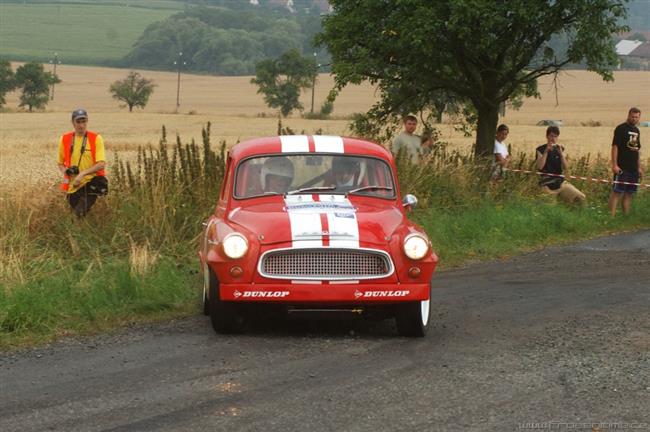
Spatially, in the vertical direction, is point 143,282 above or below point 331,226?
below

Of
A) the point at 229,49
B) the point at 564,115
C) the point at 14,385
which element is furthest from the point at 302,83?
the point at 14,385

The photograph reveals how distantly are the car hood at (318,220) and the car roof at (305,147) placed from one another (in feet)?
1.91

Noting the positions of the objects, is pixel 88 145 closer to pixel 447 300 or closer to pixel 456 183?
pixel 447 300

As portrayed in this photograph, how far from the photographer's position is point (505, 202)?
58.7 ft

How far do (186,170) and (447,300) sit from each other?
194 inches

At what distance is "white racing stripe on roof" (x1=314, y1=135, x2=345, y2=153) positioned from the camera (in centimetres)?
1003

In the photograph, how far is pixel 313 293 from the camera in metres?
8.48

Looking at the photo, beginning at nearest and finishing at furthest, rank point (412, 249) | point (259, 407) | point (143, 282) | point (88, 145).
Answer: point (259, 407) → point (412, 249) → point (143, 282) → point (88, 145)

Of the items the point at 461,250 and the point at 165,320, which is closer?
the point at 165,320

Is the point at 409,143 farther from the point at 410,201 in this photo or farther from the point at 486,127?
the point at 410,201

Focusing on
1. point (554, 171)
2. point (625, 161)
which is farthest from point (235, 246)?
point (554, 171)

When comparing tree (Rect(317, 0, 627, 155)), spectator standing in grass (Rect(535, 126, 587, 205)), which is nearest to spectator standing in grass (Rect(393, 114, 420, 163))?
tree (Rect(317, 0, 627, 155))

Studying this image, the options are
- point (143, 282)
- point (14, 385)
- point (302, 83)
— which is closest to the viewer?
point (14, 385)

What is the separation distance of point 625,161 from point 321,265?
438 inches
